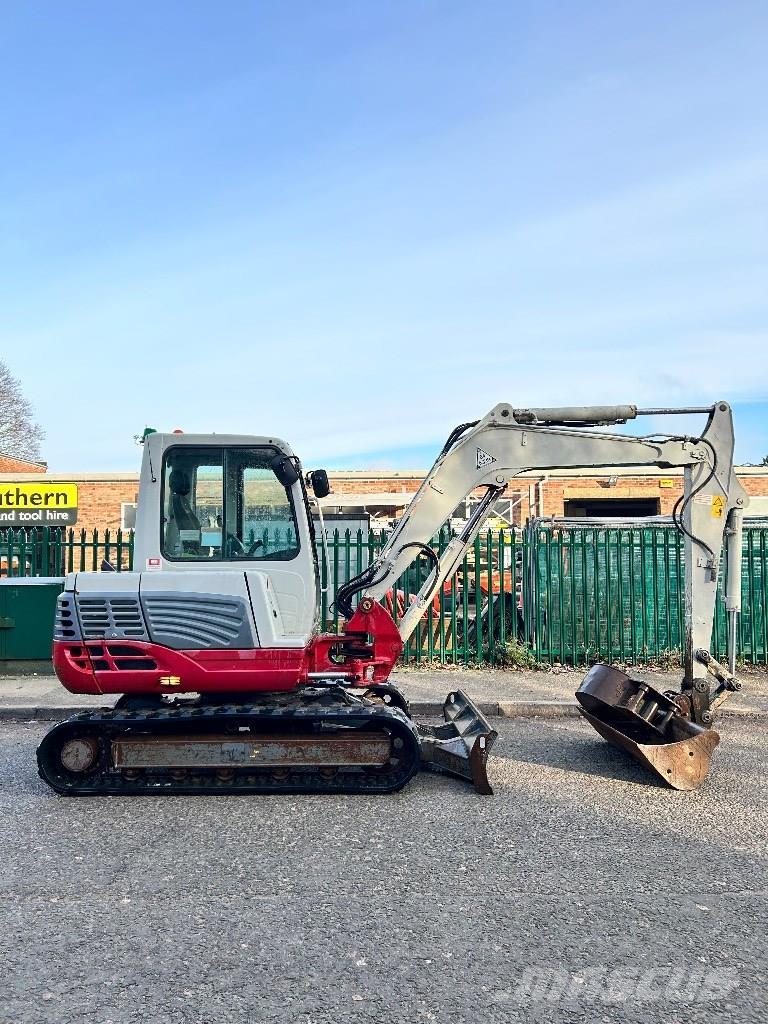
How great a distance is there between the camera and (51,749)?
20.1ft

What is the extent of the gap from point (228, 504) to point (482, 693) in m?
4.68

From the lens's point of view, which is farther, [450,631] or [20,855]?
[450,631]

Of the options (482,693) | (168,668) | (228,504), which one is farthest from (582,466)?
(482,693)

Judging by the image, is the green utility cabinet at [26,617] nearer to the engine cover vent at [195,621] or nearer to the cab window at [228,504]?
the cab window at [228,504]

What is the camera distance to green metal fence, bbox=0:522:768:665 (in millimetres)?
11773

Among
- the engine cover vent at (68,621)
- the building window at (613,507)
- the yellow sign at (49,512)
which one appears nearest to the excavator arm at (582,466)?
the engine cover vent at (68,621)

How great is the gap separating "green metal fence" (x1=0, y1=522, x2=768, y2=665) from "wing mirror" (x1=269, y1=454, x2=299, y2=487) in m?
5.19

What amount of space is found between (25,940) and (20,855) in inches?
46.8

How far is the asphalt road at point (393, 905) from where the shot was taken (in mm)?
3426

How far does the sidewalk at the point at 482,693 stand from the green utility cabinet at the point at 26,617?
35 centimetres

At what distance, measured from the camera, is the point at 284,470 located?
6.49m

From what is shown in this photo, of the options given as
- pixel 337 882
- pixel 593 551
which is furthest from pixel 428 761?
pixel 593 551

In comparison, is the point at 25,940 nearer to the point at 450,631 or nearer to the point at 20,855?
the point at 20,855

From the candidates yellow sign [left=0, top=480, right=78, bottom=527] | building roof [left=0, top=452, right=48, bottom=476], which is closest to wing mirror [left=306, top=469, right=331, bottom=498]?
yellow sign [left=0, top=480, right=78, bottom=527]
